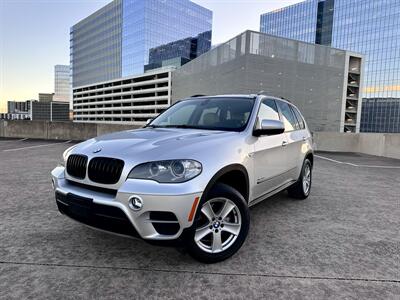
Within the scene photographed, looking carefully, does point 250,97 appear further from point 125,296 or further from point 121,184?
point 125,296

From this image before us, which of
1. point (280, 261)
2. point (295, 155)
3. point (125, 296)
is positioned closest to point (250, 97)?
point (295, 155)

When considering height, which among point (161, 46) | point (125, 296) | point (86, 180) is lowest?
point (125, 296)

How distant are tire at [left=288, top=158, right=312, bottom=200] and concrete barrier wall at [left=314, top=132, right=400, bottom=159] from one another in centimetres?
950

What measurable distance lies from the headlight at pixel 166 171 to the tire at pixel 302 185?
10.2ft

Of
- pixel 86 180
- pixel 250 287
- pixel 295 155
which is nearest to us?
pixel 250 287

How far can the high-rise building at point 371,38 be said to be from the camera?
8962cm

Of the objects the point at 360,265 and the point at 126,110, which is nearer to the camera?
the point at 360,265

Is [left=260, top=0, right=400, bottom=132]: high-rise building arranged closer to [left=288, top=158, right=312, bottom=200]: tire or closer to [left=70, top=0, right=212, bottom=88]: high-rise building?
[left=70, top=0, right=212, bottom=88]: high-rise building

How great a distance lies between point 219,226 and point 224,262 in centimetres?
36

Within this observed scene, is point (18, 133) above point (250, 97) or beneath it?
beneath

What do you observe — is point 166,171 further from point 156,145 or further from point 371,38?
point 371,38

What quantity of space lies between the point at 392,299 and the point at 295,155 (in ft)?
8.76

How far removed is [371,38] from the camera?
3691 inches

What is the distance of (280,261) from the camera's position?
3062 millimetres
